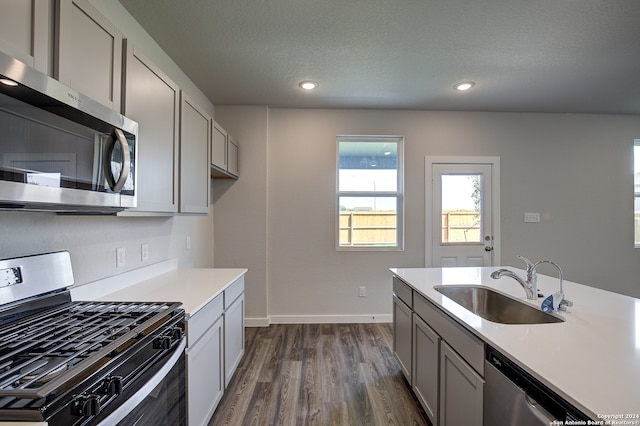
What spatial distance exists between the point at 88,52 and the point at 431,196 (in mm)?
3316

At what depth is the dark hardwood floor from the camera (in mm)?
1837

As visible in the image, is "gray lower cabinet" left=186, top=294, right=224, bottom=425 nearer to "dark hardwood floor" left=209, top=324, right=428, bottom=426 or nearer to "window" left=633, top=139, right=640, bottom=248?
"dark hardwood floor" left=209, top=324, right=428, bottom=426

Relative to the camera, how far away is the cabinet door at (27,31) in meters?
0.81

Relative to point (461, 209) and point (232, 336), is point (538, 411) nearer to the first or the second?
point (232, 336)

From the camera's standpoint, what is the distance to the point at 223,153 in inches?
108

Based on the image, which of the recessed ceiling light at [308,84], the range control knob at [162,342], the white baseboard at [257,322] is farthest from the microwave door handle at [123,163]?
the white baseboard at [257,322]

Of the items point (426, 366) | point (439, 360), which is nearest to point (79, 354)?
point (439, 360)

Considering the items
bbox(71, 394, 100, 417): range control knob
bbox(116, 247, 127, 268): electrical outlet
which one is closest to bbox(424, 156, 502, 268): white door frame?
bbox(116, 247, 127, 268): electrical outlet

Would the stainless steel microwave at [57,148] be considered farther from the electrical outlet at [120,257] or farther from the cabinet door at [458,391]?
the cabinet door at [458,391]

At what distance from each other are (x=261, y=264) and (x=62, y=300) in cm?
211

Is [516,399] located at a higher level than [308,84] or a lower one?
lower

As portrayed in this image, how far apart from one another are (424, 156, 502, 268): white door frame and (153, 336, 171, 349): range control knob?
3010 mm

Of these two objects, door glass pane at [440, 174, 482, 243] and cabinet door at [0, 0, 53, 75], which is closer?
cabinet door at [0, 0, 53, 75]

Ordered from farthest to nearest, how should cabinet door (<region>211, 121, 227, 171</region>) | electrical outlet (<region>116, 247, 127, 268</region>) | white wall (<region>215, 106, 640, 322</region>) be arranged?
white wall (<region>215, 106, 640, 322</region>) → cabinet door (<region>211, 121, 227, 171</region>) → electrical outlet (<region>116, 247, 127, 268</region>)
